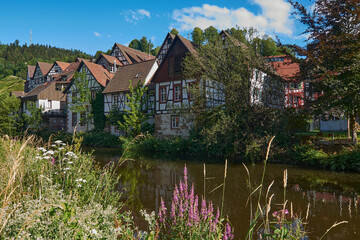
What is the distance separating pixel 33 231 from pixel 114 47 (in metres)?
35.5

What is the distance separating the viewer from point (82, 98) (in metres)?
28.7

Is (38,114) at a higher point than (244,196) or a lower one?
higher

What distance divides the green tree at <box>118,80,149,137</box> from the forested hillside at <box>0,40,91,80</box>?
6232 centimetres

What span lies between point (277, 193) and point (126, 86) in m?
21.3

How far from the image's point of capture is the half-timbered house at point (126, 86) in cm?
2577

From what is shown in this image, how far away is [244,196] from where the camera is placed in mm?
7656

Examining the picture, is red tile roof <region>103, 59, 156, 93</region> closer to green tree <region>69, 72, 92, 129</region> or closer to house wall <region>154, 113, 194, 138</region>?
green tree <region>69, 72, 92, 129</region>

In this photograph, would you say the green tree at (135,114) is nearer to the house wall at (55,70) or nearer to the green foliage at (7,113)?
the green foliage at (7,113)

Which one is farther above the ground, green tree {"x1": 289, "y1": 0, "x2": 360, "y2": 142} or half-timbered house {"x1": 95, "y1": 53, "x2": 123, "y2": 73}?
half-timbered house {"x1": 95, "y1": 53, "x2": 123, "y2": 73}

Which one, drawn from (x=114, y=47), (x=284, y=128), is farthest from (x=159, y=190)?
(x=114, y=47)

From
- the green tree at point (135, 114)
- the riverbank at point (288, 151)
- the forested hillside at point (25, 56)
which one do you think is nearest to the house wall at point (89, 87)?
the green tree at point (135, 114)

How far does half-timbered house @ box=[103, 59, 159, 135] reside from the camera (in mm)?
25769

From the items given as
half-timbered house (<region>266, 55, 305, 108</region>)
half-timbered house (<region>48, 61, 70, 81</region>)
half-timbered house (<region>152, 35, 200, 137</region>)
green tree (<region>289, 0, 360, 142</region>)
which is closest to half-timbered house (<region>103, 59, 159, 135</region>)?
half-timbered house (<region>152, 35, 200, 137</region>)

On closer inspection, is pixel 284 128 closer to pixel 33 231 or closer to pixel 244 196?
pixel 244 196
